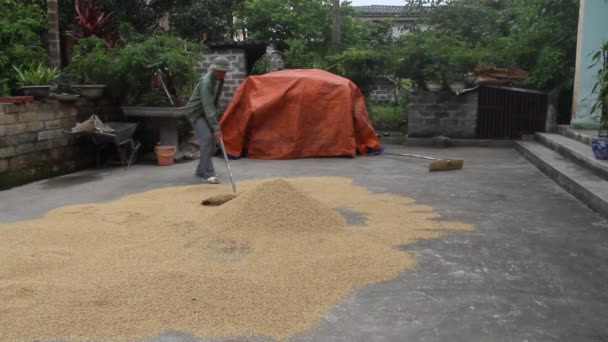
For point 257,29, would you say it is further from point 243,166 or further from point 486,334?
point 486,334

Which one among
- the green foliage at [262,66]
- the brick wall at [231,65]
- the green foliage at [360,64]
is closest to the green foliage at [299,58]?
the green foliage at [360,64]

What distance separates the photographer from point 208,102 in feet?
19.7

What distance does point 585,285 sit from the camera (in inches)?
116

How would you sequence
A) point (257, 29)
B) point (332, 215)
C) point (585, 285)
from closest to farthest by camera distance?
point (585, 285)
point (332, 215)
point (257, 29)

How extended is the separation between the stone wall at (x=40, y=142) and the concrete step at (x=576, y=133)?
243 inches

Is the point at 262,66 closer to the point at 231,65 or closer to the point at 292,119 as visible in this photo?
the point at 231,65

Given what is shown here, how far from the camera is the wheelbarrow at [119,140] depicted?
6676 millimetres

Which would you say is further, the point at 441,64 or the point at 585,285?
the point at 441,64

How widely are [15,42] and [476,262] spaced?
20.5 feet

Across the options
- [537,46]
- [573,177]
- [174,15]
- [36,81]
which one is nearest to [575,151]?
[573,177]

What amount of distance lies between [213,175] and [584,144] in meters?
4.58

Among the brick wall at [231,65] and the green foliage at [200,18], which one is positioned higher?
the green foliage at [200,18]

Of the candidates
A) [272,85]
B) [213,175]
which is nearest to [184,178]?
[213,175]

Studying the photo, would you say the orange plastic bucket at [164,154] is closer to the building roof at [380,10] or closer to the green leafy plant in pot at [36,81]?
the green leafy plant in pot at [36,81]
